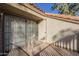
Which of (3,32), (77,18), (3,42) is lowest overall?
(3,42)

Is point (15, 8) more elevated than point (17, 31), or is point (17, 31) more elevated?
point (15, 8)

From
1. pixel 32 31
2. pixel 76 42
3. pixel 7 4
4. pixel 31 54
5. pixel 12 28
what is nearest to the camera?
pixel 7 4

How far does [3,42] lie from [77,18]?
2451 mm

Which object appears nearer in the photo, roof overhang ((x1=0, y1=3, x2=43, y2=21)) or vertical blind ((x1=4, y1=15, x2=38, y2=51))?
roof overhang ((x1=0, y1=3, x2=43, y2=21))

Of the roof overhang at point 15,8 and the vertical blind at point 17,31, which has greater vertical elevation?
the roof overhang at point 15,8

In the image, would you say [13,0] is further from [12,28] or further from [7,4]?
[12,28]

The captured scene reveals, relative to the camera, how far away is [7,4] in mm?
3115

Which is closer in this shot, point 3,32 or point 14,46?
point 3,32

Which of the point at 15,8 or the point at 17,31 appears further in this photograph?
the point at 17,31

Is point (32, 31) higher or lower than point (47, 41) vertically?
higher

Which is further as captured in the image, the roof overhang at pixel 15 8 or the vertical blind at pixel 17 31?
the vertical blind at pixel 17 31

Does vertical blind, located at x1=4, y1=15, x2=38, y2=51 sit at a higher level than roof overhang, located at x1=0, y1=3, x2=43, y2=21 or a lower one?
lower

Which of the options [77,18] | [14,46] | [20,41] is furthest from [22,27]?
[77,18]

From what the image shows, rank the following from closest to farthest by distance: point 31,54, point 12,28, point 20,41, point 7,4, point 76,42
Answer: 1. point 7,4
2. point 31,54
3. point 12,28
4. point 20,41
5. point 76,42
